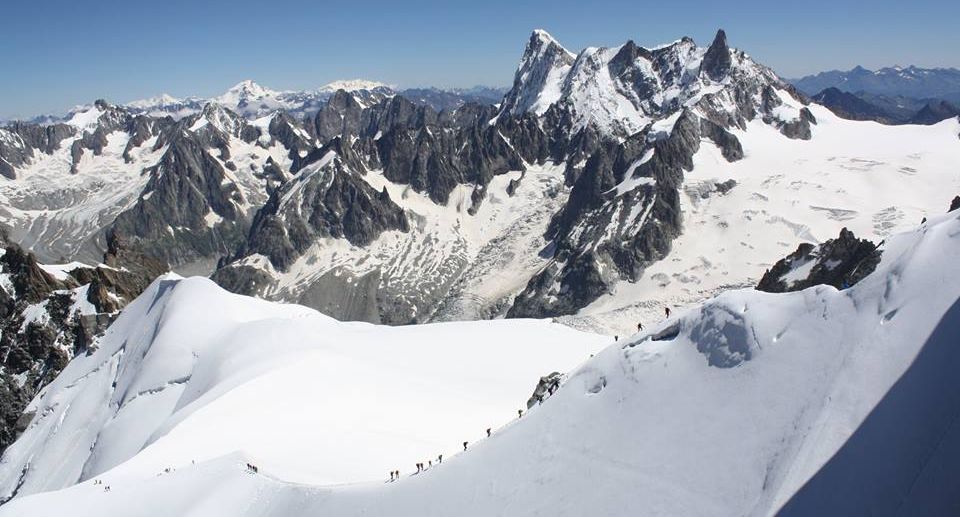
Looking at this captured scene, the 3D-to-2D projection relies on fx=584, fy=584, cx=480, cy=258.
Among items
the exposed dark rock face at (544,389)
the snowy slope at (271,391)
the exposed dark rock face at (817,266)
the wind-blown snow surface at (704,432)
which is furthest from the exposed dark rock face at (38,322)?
the exposed dark rock face at (817,266)

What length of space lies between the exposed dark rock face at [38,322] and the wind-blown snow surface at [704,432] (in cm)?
8055

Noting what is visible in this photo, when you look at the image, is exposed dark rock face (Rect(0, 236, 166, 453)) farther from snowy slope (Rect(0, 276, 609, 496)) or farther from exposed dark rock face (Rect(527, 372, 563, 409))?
exposed dark rock face (Rect(527, 372, 563, 409))

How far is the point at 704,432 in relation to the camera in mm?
25312

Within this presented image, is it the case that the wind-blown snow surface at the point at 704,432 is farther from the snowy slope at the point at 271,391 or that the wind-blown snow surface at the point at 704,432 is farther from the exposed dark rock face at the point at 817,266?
the exposed dark rock face at the point at 817,266

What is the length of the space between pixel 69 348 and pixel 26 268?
85.0 feet

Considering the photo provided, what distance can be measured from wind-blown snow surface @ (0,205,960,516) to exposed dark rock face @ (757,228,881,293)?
38.8 m

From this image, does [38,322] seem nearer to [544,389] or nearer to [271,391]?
[271,391]

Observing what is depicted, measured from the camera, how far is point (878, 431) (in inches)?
767

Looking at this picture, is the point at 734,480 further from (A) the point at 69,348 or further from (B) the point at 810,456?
(A) the point at 69,348

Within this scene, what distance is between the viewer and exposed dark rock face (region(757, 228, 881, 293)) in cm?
6569

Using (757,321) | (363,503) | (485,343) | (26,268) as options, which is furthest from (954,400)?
(26,268)

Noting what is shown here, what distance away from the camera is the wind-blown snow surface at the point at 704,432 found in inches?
809

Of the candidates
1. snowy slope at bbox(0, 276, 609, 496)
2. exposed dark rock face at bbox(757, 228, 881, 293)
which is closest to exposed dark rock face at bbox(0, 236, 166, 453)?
snowy slope at bbox(0, 276, 609, 496)

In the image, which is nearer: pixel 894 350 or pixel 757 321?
pixel 894 350
